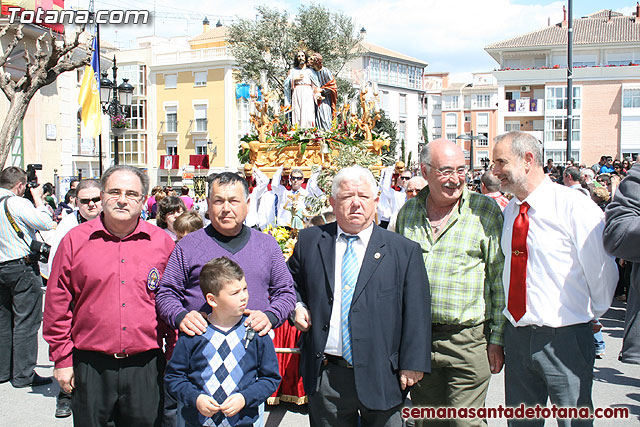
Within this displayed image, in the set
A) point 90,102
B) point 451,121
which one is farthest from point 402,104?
point 90,102

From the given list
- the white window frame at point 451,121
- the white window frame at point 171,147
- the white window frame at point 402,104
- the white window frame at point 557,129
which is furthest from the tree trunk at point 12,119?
the white window frame at point 451,121

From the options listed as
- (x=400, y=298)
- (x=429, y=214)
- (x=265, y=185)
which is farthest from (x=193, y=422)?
(x=265, y=185)

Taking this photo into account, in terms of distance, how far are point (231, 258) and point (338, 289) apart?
25.9 inches

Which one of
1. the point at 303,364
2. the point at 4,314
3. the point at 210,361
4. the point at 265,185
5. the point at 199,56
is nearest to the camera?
the point at 210,361

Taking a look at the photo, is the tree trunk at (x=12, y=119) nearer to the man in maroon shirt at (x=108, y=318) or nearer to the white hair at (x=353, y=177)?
the man in maroon shirt at (x=108, y=318)

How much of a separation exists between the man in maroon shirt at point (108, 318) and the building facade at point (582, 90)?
140 ft

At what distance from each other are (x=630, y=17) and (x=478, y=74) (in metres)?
33.0

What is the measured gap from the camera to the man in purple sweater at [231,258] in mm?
3309

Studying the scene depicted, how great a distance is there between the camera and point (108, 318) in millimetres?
3318

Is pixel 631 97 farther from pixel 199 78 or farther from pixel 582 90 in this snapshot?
pixel 199 78

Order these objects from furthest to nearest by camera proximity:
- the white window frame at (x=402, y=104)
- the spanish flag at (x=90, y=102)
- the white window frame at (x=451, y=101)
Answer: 1. the white window frame at (x=451, y=101)
2. the white window frame at (x=402, y=104)
3. the spanish flag at (x=90, y=102)

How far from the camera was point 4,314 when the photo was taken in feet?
19.3

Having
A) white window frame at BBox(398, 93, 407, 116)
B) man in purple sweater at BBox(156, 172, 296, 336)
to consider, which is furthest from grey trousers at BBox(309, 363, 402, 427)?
white window frame at BBox(398, 93, 407, 116)

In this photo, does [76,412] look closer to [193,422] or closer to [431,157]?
[193,422]
